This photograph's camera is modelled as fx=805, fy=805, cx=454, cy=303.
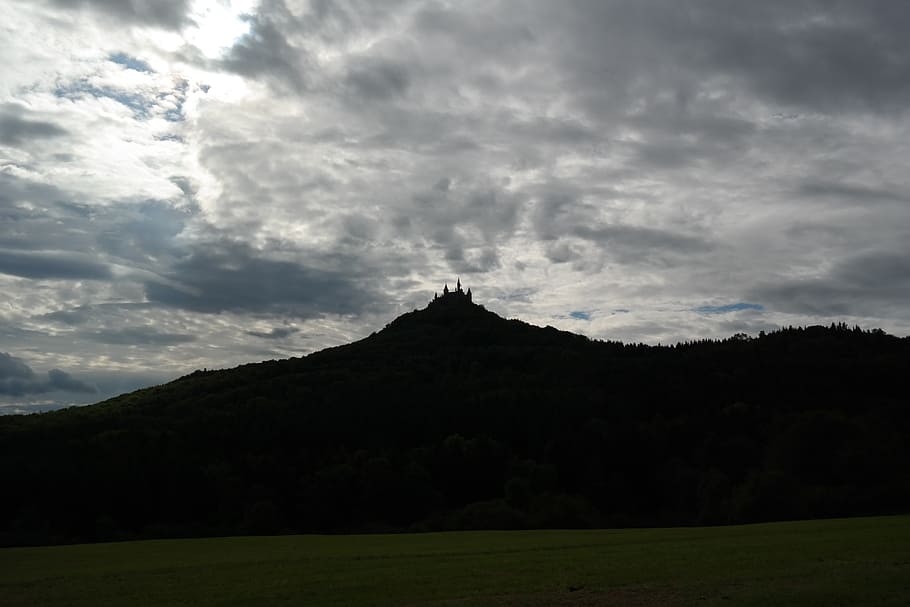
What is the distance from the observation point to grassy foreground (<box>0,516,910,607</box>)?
20859mm

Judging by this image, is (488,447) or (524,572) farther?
(488,447)

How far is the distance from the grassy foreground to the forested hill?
30.3 metres

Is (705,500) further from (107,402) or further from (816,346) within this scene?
(107,402)

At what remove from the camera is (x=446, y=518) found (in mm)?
77500

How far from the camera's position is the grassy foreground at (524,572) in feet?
68.4

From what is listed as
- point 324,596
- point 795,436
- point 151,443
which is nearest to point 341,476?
point 151,443

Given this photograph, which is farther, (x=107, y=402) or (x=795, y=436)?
(x=107, y=402)

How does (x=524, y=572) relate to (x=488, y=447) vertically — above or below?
below

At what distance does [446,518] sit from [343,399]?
52.6 m

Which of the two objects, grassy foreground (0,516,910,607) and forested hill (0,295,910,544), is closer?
grassy foreground (0,516,910,607)

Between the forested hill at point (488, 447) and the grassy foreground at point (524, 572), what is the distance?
30.3m

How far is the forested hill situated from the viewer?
2862 inches

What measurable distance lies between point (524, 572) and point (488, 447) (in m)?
75.1

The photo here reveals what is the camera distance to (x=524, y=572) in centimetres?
2697
